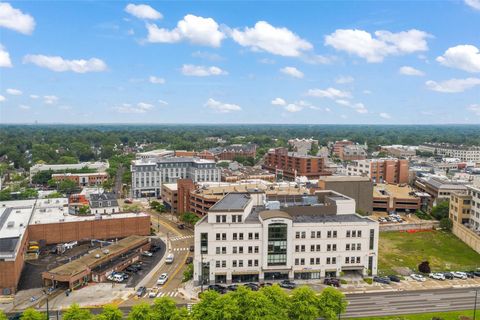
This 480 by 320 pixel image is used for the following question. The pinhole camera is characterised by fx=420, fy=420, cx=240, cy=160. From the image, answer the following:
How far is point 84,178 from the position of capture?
598ft

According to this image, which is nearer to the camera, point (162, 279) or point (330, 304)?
point (330, 304)

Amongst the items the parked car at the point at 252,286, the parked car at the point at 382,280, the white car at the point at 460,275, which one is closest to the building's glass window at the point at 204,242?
the parked car at the point at 252,286

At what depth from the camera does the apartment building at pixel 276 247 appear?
73.2 meters

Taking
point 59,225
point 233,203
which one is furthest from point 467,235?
point 59,225

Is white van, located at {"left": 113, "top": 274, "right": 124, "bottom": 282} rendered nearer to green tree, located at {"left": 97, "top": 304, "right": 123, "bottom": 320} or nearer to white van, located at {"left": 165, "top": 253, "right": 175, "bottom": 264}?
white van, located at {"left": 165, "top": 253, "right": 175, "bottom": 264}

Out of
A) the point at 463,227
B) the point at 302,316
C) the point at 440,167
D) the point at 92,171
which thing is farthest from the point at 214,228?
the point at 440,167

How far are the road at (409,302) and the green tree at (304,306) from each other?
10638 millimetres

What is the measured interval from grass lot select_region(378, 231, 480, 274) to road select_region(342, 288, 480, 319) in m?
10.5

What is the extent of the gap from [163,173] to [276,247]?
103 m

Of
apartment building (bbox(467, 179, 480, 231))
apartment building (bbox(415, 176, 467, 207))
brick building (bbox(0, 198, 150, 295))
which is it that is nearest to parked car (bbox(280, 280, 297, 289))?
brick building (bbox(0, 198, 150, 295))

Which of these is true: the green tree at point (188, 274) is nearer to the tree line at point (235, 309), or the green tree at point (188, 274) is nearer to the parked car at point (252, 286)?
the parked car at point (252, 286)

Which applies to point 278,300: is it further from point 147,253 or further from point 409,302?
point 147,253

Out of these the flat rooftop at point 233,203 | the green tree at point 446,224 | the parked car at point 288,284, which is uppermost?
the flat rooftop at point 233,203

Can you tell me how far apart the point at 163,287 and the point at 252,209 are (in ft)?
78.7
